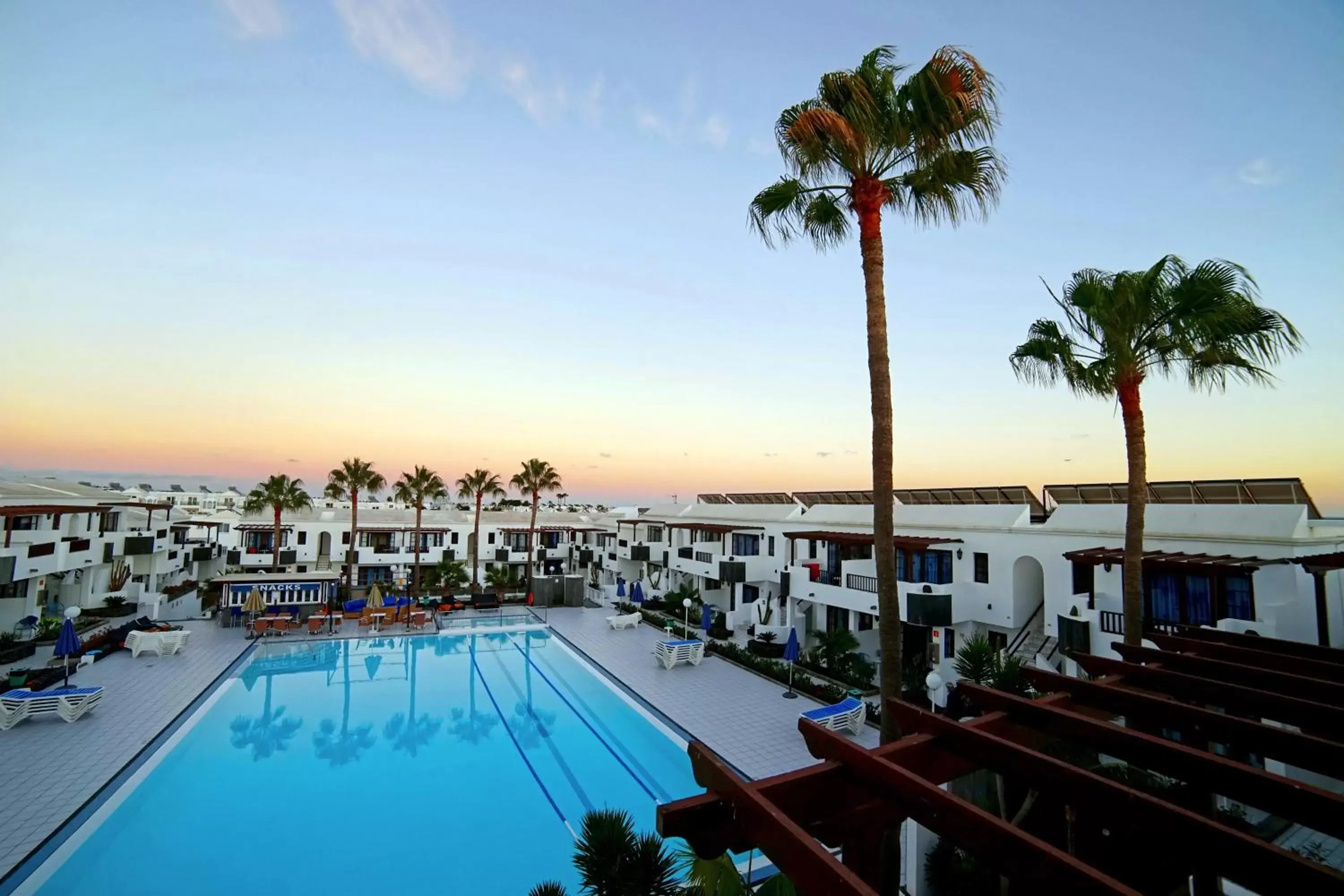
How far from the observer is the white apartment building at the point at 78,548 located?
25.1 m

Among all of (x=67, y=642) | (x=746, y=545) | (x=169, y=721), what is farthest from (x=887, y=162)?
(x=67, y=642)

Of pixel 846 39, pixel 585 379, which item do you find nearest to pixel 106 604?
pixel 585 379

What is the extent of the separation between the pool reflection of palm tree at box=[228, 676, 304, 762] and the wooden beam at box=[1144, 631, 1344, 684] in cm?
1908

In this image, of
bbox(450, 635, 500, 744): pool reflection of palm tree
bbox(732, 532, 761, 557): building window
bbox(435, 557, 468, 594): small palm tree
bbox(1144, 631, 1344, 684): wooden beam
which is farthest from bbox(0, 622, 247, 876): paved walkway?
bbox(732, 532, 761, 557): building window

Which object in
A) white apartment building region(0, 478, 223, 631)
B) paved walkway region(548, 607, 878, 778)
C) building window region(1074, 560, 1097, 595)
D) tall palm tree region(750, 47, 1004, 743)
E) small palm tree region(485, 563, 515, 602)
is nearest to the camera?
tall palm tree region(750, 47, 1004, 743)

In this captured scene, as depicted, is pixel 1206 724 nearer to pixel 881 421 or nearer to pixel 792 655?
A: pixel 881 421

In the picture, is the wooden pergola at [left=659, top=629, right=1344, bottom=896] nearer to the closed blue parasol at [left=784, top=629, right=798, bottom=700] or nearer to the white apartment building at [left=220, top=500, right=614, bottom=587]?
the closed blue parasol at [left=784, top=629, right=798, bottom=700]

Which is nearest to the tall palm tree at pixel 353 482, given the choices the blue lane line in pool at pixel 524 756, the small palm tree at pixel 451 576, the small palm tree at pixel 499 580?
the small palm tree at pixel 451 576

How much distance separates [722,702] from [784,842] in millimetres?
18253

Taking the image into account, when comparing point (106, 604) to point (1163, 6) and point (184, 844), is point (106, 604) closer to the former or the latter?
point (184, 844)

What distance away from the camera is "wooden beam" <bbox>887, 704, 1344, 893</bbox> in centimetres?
195

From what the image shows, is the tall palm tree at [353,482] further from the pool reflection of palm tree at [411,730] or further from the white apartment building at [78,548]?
the pool reflection of palm tree at [411,730]

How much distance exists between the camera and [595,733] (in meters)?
18.1

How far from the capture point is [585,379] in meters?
29.6
